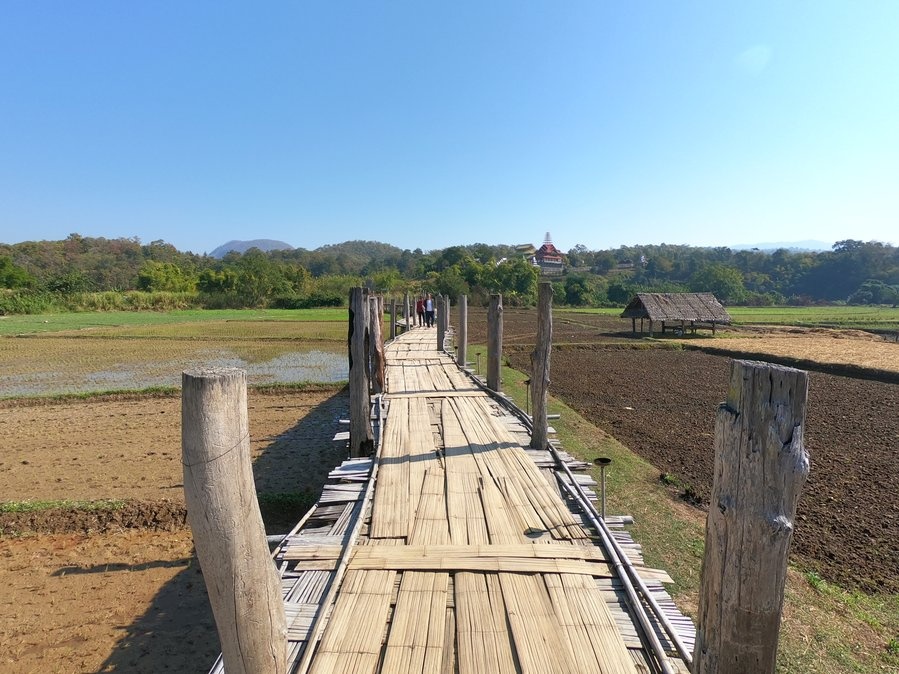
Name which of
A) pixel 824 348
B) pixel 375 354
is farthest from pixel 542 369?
pixel 824 348

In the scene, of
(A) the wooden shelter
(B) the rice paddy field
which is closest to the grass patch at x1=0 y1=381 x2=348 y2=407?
(B) the rice paddy field

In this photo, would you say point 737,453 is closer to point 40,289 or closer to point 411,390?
point 411,390

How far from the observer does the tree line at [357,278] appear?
50594 millimetres

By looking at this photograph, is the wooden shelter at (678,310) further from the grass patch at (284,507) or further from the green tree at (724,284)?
the green tree at (724,284)

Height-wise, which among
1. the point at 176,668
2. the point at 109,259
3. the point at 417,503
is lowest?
the point at 176,668

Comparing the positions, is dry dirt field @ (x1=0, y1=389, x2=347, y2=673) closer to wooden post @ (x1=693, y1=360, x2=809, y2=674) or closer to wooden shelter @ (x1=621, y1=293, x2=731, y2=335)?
wooden post @ (x1=693, y1=360, x2=809, y2=674)

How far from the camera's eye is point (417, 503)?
416 cm

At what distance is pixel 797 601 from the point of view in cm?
452

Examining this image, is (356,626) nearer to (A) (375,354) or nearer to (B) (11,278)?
(A) (375,354)

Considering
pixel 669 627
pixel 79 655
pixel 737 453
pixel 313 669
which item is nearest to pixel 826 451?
pixel 669 627

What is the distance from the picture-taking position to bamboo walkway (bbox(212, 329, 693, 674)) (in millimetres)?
2443

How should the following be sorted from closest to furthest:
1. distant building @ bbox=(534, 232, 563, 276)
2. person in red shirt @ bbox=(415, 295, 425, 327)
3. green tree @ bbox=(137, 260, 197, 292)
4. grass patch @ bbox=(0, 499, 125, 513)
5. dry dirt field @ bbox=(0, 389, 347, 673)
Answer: dry dirt field @ bbox=(0, 389, 347, 673), grass patch @ bbox=(0, 499, 125, 513), person in red shirt @ bbox=(415, 295, 425, 327), green tree @ bbox=(137, 260, 197, 292), distant building @ bbox=(534, 232, 563, 276)

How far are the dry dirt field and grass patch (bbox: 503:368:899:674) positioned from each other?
445 cm

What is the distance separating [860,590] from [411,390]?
6.30 metres
